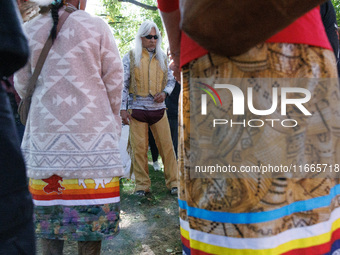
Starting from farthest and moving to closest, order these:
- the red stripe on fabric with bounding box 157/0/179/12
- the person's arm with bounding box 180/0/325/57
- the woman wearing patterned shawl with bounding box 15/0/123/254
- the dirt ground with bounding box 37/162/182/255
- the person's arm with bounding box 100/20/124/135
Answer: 1. the dirt ground with bounding box 37/162/182/255
2. the person's arm with bounding box 100/20/124/135
3. the woman wearing patterned shawl with bounding box 15/0/123/254
4. the red stripe on fabric with bounding box 157/0/179/12
5. the person's arm with bounding box 180/0/325/57

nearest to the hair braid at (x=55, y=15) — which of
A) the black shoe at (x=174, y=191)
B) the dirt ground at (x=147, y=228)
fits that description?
the dirt ground at (x=147, y=228)

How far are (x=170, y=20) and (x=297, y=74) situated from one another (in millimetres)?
499

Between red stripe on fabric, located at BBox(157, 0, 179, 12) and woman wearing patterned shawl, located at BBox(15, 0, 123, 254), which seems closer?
red stripe on fabric, located at BBox(157, 0, 179, 12)

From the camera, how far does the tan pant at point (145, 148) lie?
14.3ft

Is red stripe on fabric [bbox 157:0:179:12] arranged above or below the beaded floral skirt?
above

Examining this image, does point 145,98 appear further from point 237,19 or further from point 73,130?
point 237,19

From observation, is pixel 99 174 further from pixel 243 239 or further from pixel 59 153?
pixel 243 239

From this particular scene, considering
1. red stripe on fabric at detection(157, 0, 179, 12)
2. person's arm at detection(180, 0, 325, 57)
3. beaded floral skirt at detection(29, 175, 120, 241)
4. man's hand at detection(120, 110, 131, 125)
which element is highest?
red stripe on fabric at detection(157, 0, 179, 12)

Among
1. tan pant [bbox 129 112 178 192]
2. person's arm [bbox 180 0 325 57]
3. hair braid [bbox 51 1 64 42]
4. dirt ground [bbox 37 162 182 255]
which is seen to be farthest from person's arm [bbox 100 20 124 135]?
tan pant [bbox 129 112 178 192]

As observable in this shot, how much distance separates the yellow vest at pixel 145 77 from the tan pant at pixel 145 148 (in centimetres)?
40

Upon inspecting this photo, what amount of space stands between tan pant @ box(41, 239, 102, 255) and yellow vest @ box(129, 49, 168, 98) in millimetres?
2470

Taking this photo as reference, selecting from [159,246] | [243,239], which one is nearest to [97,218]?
[159,246]

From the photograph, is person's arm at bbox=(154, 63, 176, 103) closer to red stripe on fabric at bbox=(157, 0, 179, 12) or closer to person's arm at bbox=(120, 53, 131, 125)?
person's arm at bbox=(120, 53, 131, 125)

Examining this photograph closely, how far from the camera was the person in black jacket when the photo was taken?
2.61 ft
